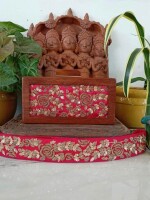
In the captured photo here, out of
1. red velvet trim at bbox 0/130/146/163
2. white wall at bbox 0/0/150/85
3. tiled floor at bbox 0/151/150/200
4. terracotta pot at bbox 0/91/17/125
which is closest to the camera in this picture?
tiled floor at bbox 0/151/150/200

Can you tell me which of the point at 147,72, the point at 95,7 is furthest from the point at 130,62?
the point at 95,7

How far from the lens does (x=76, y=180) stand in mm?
428

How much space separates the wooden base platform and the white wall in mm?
294

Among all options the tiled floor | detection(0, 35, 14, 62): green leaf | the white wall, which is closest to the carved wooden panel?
the white wall

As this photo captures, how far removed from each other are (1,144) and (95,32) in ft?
1.30

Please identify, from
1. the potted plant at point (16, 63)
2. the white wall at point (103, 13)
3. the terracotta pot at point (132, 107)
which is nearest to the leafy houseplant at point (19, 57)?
the potted plant at point (16, 63)

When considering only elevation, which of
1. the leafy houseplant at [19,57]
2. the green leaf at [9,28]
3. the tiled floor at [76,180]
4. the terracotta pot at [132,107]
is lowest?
the tiled floor at [76,180]

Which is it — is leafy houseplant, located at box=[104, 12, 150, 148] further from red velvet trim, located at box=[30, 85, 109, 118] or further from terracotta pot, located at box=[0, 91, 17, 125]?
terracotta pot, located at box=[0, 91, 17, 125]

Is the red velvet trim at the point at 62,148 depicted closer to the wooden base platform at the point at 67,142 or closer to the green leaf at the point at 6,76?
the wooden base platform at the point at 67,142

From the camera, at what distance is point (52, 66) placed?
0.69m

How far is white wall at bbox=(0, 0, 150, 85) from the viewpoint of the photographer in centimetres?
73

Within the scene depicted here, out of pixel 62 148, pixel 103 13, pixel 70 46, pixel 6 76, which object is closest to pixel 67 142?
pixel 62 148

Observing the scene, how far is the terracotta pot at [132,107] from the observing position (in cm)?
63

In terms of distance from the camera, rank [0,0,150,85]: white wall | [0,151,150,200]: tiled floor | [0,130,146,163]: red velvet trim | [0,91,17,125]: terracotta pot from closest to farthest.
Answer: [0,151,150,200]: tiled floor < [0,130,146,163]: red velvet trim < [0,91,17,125]: terracotta pot < [0,0,150,85]: white wall
